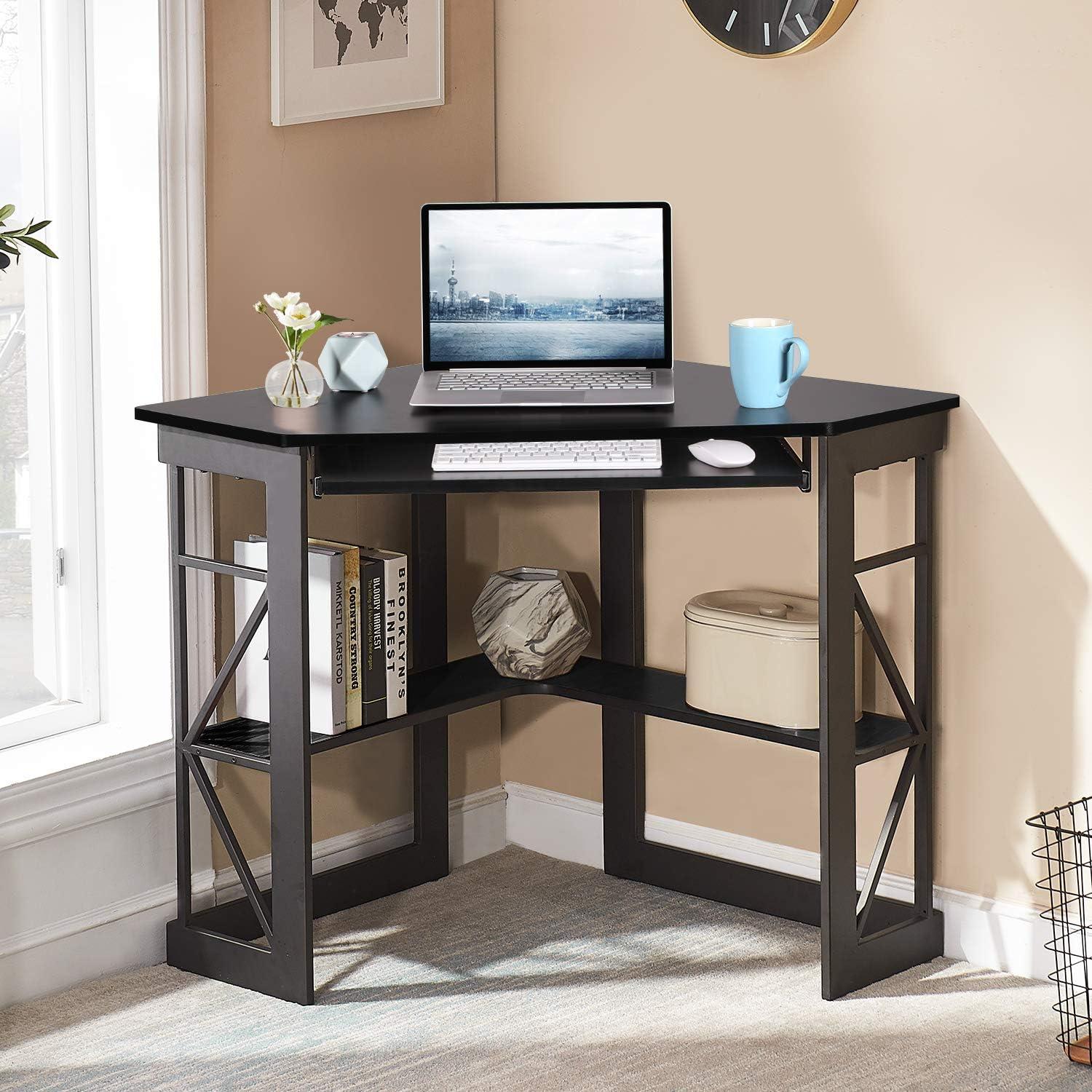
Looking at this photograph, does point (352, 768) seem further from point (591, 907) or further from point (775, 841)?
point (775, 841)

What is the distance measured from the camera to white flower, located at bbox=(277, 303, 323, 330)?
2.42 m

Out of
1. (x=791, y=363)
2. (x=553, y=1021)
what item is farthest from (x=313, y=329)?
(x=553, y=1021)

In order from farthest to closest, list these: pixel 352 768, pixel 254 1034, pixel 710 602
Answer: pixel 352 768, pixel 710 602, pixel 254 1034

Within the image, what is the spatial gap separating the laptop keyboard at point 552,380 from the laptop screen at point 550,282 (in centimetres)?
2

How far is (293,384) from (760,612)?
32.7 inches

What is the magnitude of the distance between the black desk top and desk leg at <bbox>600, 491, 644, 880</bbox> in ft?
1.31

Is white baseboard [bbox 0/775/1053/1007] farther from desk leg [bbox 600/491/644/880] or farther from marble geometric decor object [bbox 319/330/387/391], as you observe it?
marble geometric decor object [bbox 319/330/387/391]

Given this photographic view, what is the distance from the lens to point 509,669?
9.25 ft

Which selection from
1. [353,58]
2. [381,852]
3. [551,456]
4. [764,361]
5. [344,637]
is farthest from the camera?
[381,852]

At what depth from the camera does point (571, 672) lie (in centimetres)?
288

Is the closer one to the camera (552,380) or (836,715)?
(836,715)

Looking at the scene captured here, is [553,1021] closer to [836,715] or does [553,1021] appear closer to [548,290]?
[836,715]

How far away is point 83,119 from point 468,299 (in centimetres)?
67

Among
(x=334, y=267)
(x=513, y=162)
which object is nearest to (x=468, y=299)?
(x=334, y=267)
